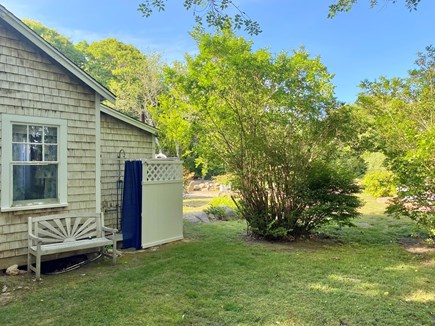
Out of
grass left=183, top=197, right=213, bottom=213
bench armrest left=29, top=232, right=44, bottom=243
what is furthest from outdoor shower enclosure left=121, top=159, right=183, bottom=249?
grass left=183, top=197, right=213, bottom=213

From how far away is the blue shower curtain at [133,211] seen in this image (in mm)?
6023

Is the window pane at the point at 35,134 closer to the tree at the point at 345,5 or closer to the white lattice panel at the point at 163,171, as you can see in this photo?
the white lattice panel at the point at 163,171

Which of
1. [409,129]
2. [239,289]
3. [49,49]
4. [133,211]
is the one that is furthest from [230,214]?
[49,49]

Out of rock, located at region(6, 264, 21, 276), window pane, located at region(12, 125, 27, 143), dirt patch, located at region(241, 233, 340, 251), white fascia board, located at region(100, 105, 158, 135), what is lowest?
dirt patch, located at region(241, 233, 340, 251)

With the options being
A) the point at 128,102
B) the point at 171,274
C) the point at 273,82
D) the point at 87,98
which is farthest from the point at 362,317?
the point at 128,102

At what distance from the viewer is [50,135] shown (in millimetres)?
5035

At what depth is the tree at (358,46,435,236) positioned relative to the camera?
5.35m

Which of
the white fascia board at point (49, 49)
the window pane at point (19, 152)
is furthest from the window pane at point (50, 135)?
the white fascia board at point (49, 49)

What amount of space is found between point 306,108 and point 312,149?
2.92ft

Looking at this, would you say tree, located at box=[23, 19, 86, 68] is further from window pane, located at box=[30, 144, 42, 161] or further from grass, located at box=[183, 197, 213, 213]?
window pane, located at box=[30, 144, 42, 161]

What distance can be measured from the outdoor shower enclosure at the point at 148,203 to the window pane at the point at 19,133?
1886mm

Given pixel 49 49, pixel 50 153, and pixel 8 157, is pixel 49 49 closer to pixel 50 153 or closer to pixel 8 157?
pixel 50 153

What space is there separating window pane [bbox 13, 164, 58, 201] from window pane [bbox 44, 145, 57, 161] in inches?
4.5

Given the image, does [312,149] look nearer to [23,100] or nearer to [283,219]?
[283,219]
